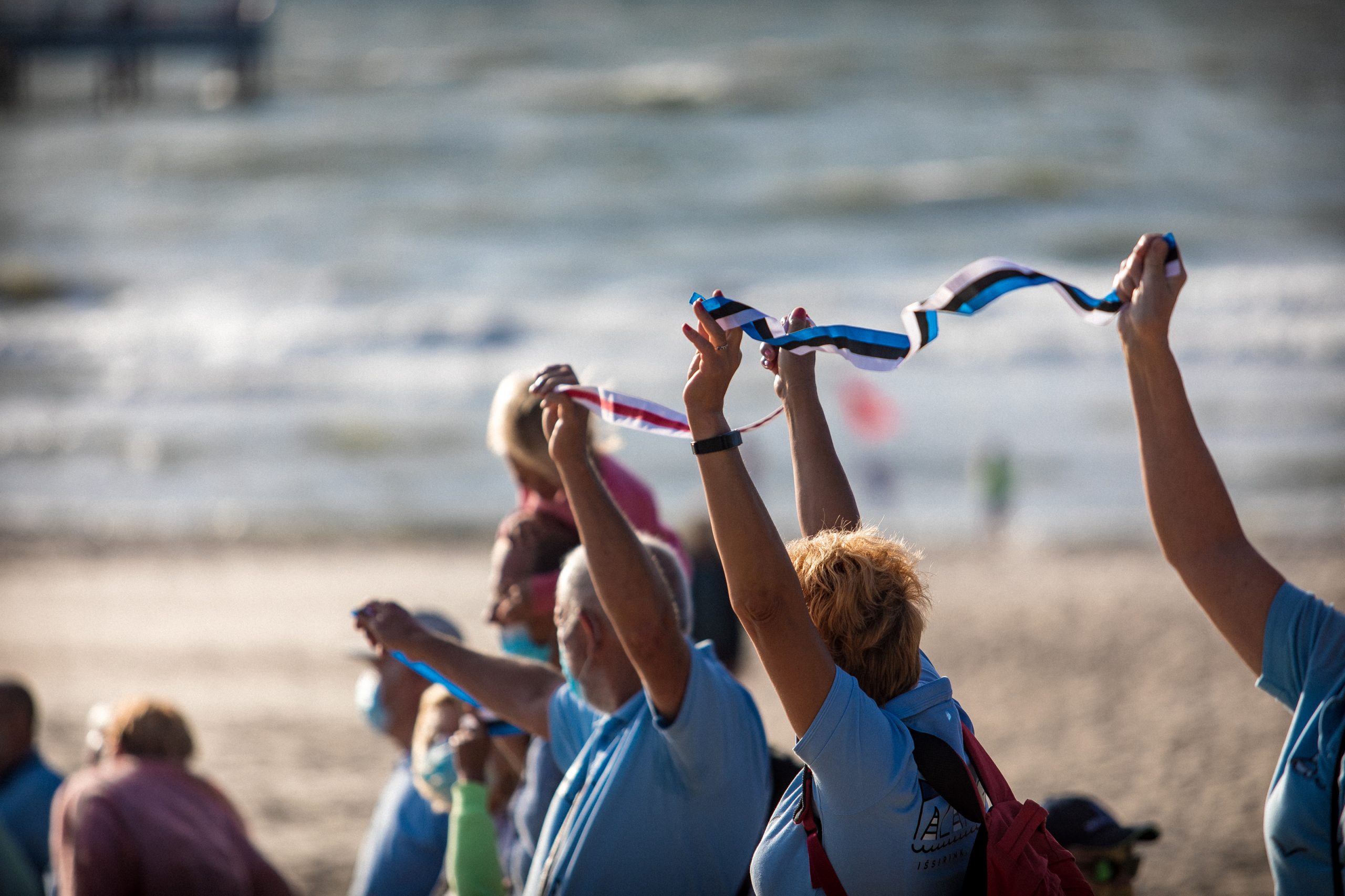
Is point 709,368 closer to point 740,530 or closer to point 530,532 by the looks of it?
point 740,530

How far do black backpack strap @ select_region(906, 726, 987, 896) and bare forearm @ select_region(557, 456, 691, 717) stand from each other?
499mm

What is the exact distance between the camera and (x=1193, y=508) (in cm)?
194

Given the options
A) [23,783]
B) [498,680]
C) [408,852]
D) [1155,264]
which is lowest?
[408,852]

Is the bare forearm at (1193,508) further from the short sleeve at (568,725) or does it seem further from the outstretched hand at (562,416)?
the short sleeve at (568,725)

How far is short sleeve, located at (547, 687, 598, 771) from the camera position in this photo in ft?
8.36

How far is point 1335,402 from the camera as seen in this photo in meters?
17.1

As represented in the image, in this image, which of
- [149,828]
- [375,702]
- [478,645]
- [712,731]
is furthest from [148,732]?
[478,645]

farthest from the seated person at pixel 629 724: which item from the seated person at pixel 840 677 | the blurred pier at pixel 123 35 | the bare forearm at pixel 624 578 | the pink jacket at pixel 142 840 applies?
the blurred pier at pixel 123 35

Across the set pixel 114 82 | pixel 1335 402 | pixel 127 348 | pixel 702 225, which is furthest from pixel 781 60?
pixel 1335 402

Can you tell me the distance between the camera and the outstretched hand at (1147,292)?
1889 mm

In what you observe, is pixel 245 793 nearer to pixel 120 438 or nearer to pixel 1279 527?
pixel 1279 527

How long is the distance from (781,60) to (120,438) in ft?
115

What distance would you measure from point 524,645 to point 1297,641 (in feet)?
6.61

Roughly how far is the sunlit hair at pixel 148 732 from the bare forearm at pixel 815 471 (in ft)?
6.69
